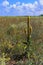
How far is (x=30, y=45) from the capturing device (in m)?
13.9

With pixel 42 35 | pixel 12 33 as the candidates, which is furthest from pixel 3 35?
pixel 42 35

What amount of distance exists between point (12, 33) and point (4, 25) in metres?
2.96

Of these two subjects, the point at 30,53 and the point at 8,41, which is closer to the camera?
the point at 30,53

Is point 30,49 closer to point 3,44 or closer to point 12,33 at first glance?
point 3,44

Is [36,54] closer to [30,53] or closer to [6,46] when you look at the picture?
[30,53]

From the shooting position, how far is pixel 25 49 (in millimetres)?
13859

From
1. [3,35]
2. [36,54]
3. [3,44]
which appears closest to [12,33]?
[3,35]

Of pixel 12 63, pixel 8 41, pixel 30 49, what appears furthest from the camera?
pixel 8 41

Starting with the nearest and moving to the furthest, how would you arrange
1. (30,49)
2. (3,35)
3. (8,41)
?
(30,49) → (8,41) → (3,35)

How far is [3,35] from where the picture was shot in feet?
52.7

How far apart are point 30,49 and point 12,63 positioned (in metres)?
1.19

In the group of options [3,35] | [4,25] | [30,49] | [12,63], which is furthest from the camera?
[4,25]

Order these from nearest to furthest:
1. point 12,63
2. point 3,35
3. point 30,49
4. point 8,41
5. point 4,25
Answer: point 12,63
point 30,49
point 8,41
point 3,35
point 4,25

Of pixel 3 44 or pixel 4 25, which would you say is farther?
pixel 4 25
